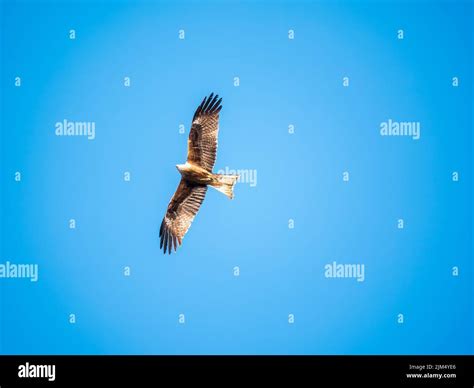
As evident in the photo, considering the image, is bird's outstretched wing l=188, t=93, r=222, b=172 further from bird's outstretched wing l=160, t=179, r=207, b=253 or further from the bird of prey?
bird's outstretched wing l=160, t=179, r=207, b=253

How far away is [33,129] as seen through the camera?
152 ft

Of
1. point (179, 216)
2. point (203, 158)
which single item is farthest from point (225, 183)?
point (179, 216)

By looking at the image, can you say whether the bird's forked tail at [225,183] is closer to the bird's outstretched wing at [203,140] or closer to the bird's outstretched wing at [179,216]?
the bird's outstretched wing at [203,140]

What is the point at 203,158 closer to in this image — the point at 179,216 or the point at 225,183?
the point at 225,183

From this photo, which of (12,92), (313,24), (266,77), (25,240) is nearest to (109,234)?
(25,240)

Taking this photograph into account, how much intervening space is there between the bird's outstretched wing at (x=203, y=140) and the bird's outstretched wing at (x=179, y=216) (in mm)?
902

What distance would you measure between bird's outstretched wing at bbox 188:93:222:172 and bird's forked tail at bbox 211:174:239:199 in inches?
9.7

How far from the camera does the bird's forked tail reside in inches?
517

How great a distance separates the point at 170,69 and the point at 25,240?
21.9 metres

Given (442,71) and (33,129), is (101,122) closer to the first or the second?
(33,129)

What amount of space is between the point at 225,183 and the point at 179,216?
61.1 inches

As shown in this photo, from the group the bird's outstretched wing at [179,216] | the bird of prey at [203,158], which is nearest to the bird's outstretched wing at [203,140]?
the bird of prey at [203,158]

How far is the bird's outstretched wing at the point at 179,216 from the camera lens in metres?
14.2

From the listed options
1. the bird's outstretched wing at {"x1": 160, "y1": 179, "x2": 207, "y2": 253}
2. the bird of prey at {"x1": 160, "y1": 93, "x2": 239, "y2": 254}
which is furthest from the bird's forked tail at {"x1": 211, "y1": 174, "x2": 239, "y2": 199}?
the bird's outstretched wing at {"x1": 160, "y1": 179, "x2": 207, "y2": 253}
